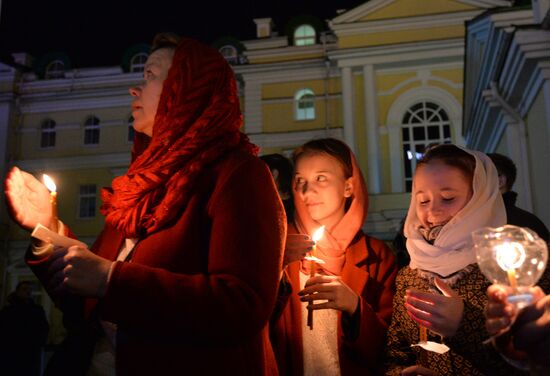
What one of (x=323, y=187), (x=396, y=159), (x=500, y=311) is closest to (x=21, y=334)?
(x=323, y=187)

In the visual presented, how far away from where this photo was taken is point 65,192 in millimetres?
25297

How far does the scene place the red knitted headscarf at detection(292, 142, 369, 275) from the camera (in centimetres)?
288

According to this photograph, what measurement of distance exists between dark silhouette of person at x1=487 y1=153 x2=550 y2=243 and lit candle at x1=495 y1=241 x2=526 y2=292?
7.78ft

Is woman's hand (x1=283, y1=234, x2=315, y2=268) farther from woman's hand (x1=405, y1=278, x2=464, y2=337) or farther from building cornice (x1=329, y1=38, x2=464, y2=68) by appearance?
building cornice (x1=329, y1=38, x2=464, y2=68)

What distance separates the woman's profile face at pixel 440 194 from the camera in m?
2.44

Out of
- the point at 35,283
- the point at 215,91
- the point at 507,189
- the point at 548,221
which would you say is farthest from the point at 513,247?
the point at 35,283

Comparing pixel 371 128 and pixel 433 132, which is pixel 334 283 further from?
pixel 433 132

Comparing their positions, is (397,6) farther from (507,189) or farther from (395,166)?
(507,189)

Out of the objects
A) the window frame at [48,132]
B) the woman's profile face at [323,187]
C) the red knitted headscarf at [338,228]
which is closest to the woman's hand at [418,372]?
the red knitted headscarf at [338,228]

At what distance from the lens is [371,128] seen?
21453mm

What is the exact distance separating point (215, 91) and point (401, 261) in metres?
2.87

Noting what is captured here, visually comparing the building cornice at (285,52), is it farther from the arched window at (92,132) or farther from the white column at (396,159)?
the arched window at (92,132)

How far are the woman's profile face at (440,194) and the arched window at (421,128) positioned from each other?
63.6ft

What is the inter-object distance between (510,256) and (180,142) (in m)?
1.15
